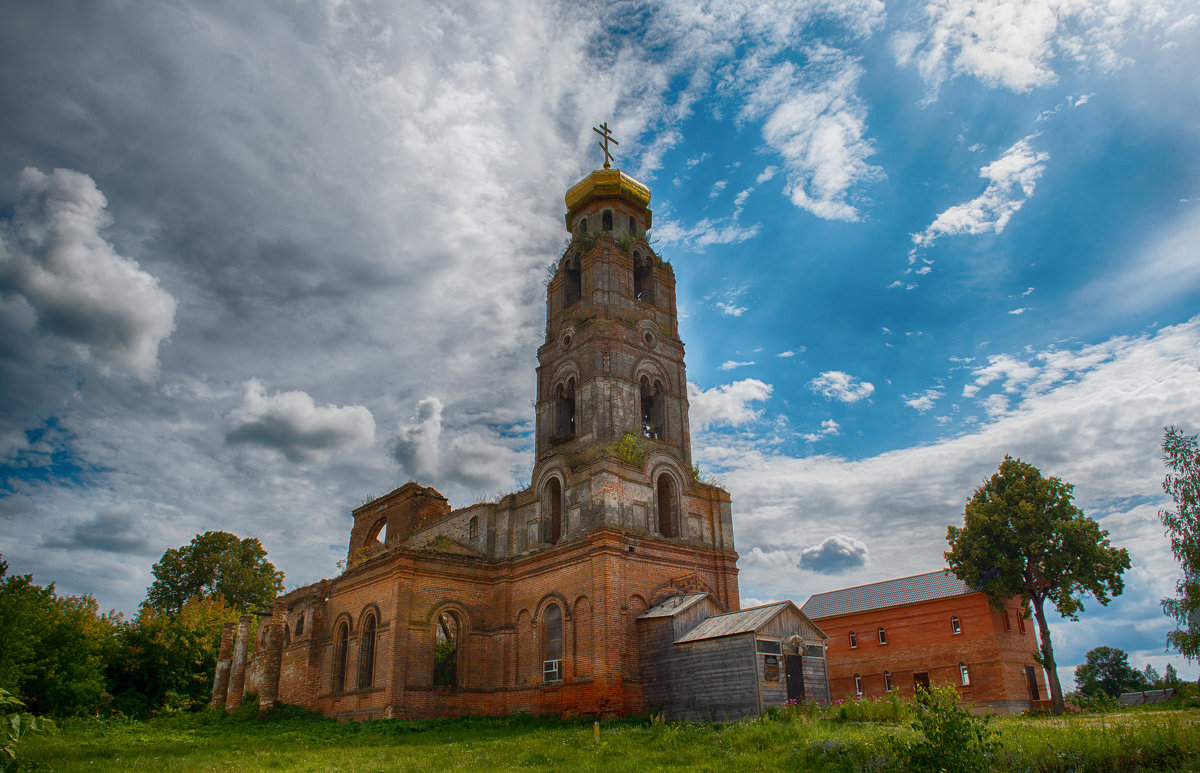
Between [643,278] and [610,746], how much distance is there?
19787 mm

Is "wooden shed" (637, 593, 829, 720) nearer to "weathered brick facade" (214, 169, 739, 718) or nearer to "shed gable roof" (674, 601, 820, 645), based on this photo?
"shed gable roof" (674, 601, 820, 645)

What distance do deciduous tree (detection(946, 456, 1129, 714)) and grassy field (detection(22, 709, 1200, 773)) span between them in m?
9.35

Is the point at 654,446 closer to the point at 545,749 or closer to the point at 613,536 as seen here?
the point at 613,536

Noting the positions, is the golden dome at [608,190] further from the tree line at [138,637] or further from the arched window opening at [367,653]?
the tree line at [138,637]

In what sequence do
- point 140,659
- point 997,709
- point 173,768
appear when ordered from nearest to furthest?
1. point 173,768
2. point 997,709
3. point 140,659

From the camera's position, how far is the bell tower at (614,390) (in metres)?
25.4

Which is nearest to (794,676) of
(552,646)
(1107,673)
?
(552,646)

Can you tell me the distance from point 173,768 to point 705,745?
1025cm

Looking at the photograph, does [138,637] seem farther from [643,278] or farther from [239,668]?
[643,278]

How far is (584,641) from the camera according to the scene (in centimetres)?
2264

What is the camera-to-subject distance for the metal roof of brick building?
30.1 m

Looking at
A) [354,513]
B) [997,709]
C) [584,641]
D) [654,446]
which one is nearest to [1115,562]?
[997,709]

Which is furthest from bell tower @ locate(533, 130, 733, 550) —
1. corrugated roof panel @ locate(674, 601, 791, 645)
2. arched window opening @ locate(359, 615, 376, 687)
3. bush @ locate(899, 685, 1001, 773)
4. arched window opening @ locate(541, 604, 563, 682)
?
bush @ locate(899, 685, 1001, 773)

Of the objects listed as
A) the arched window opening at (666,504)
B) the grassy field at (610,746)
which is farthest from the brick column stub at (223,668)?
the arched window opening at (666,504)
